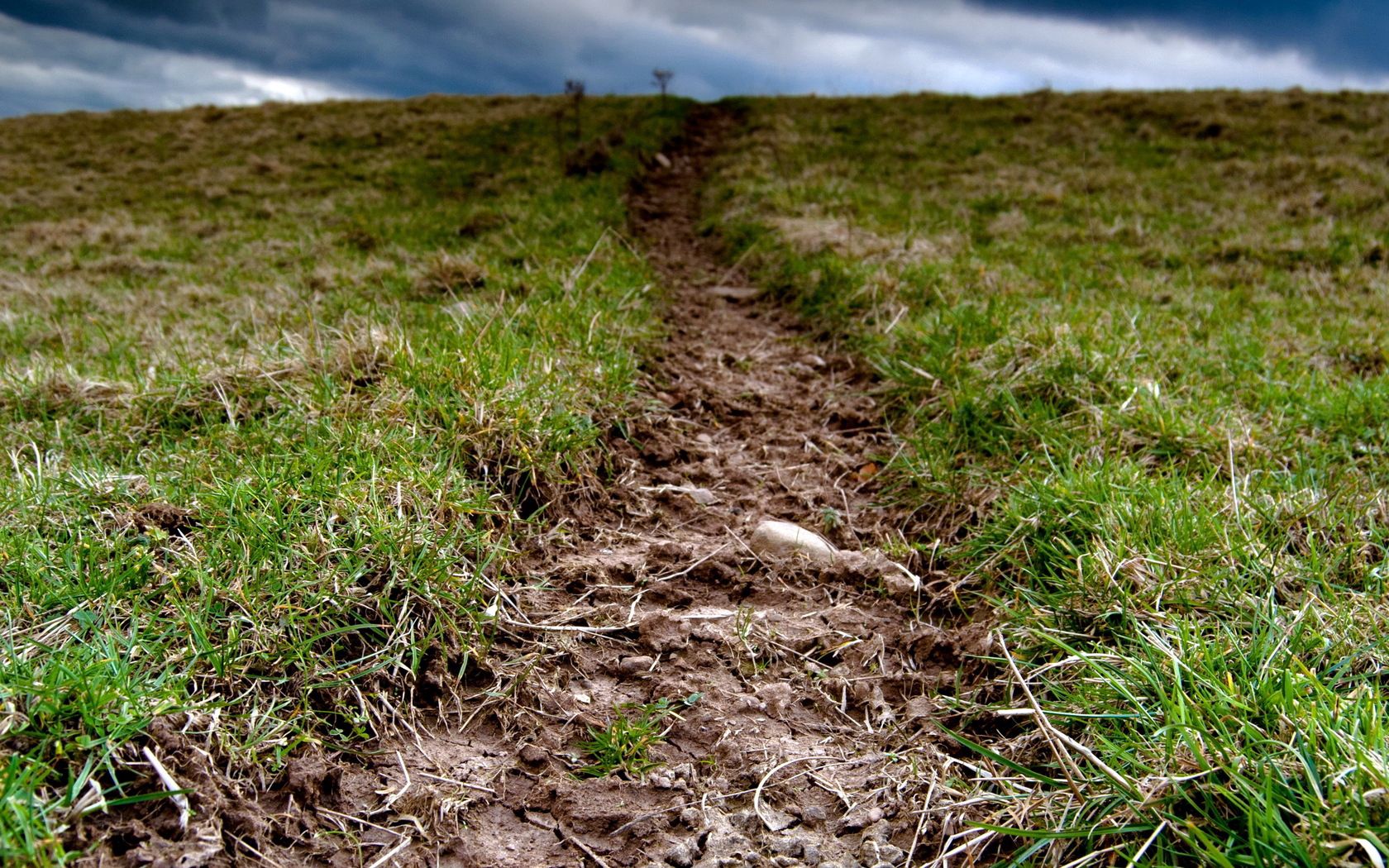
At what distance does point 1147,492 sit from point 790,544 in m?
1.39

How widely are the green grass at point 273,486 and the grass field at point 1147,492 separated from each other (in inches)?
64.2

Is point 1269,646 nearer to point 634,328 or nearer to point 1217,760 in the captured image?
point 1217,760

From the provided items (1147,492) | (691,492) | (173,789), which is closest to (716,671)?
(691,492)

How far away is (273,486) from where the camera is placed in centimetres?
270

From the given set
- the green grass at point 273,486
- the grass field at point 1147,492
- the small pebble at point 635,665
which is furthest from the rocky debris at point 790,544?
the green grass at point 273,486

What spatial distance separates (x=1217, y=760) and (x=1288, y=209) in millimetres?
11080

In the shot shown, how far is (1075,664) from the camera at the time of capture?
228cm

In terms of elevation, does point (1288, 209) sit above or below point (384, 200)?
above

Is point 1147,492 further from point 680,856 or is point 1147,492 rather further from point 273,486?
point 273,486

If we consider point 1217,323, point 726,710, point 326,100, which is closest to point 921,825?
point 726,710

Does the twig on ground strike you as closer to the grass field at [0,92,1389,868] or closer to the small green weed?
the grass field at [0,92,1389,868]

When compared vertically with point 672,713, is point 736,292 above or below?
above

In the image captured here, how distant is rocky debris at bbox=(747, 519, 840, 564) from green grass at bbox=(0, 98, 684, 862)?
2.94 feet

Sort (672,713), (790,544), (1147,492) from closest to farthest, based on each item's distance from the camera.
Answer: (672,713) → (1147,492) → (790,544)
